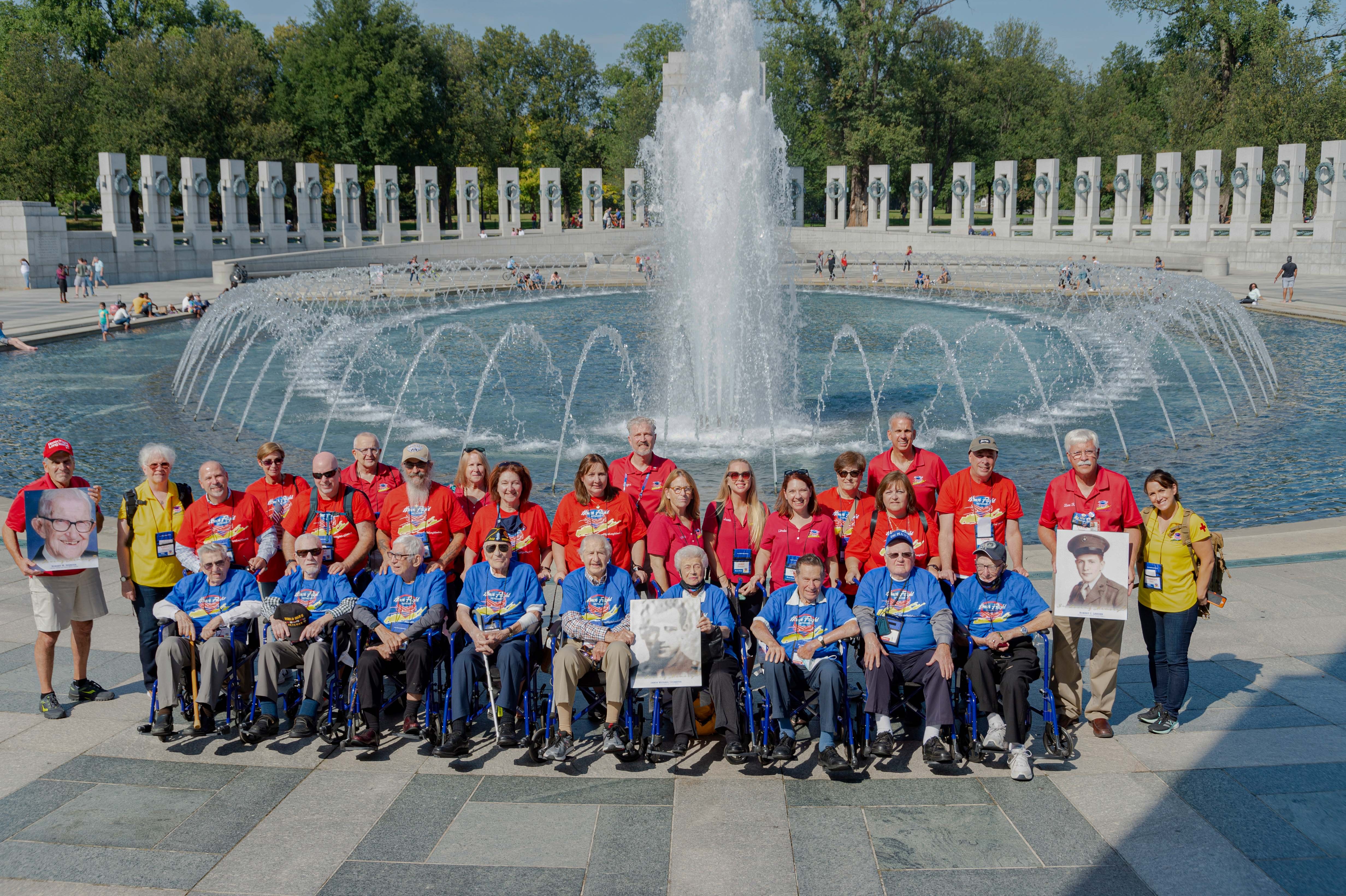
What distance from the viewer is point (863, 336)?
29203 millimetres

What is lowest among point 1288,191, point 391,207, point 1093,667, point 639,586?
point 1093,667

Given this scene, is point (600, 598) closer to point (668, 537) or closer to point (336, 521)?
point (668, 537)

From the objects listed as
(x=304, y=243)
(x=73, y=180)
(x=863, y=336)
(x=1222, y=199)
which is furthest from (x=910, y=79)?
(x=73, y=180)

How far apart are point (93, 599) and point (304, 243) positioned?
1919 inches

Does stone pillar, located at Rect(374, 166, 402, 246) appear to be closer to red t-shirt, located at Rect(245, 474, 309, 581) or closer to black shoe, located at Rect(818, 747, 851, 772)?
red t-shirt, located at Rect(245, 474, 309, 581)

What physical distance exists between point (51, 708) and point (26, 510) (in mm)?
1317

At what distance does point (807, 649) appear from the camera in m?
6.51

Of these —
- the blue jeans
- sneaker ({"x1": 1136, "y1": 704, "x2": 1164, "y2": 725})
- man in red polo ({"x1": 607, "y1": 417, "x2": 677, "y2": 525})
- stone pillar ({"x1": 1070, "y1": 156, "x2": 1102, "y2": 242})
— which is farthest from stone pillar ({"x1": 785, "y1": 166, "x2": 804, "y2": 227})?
sneaker ({"x1": 1136, "y1": 704, "x2": 1164, "y2": 725})

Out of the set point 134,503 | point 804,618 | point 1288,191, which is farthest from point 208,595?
point 1288,191

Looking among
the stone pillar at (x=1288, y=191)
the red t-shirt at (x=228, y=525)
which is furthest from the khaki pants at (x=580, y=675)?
the stone pillar at (x=1288, y=191)

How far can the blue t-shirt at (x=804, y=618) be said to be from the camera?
6641 mm

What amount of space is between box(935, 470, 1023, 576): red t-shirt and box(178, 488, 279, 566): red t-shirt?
472 cm

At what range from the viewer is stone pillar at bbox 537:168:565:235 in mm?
58281

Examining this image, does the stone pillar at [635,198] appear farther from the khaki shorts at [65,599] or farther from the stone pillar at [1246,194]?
the khaki shorts at [65,599]
